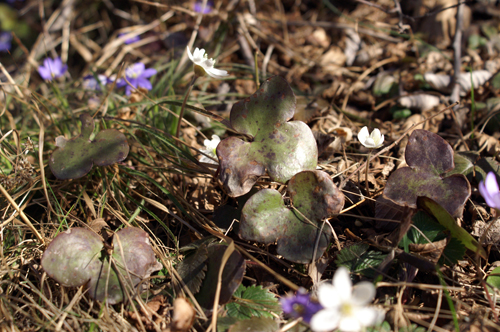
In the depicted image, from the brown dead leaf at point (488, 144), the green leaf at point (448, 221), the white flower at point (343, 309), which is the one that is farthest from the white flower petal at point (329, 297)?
the brown dead leaf at point (488, 144)

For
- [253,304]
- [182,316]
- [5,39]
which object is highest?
[5,39]

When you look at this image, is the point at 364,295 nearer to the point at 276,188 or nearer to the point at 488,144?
the point at 276,188

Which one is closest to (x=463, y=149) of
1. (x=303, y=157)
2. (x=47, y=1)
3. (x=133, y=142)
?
(x=303, y=157)

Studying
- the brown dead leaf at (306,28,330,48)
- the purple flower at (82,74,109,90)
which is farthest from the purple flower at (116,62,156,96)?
the brown dead leaf at (306,28,330,48)

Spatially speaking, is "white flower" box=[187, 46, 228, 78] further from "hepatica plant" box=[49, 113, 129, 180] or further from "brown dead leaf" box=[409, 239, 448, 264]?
"brown dead leaf" box=[409, 239, 448, 264]

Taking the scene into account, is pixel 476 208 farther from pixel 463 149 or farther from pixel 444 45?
pixel 444 45

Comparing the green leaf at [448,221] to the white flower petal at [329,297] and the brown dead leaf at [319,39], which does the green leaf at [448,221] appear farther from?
the brown dead leaf at [319,39]

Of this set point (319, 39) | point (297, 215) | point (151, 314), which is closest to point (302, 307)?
point (297, 215)

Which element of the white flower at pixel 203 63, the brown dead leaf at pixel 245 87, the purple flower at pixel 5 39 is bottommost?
the brown dead leaf at pixel 245 87
